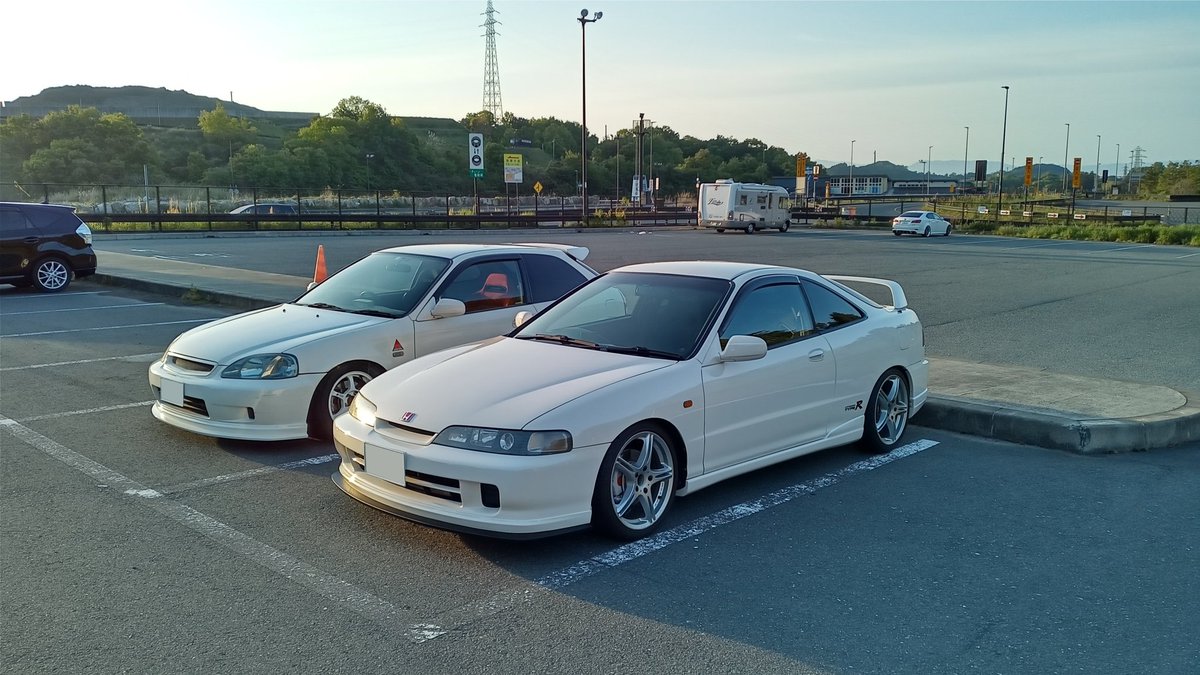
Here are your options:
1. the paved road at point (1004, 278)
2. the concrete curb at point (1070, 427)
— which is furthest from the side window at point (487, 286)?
the paved road at point (1004, 278)

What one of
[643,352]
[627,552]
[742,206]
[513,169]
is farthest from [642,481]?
[513,169]

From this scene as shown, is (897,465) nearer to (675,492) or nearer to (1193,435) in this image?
(675,492)

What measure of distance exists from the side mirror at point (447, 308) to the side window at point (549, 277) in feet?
2.87

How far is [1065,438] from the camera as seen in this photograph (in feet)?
21.6

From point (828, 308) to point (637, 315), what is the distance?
143 centimetres

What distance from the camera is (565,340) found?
564 centimetres

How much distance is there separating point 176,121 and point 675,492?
609 feet

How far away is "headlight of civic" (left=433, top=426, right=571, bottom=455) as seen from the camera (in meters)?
4.37

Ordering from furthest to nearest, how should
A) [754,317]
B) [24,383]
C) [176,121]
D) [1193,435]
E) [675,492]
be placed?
[176,121] → [24,383] → [1193,435] → [754,317] → [675,492]

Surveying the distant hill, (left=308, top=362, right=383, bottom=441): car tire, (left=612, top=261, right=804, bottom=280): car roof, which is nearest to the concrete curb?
(left=612, top=261, right=804, bottom=280): car roof

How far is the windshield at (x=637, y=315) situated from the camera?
17.6 feet

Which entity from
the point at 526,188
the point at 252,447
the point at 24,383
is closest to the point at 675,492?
the point at 252,447

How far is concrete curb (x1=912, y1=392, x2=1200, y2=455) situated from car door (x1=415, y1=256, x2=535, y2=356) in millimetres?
3636

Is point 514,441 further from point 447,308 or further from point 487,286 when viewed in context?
point 487,286
